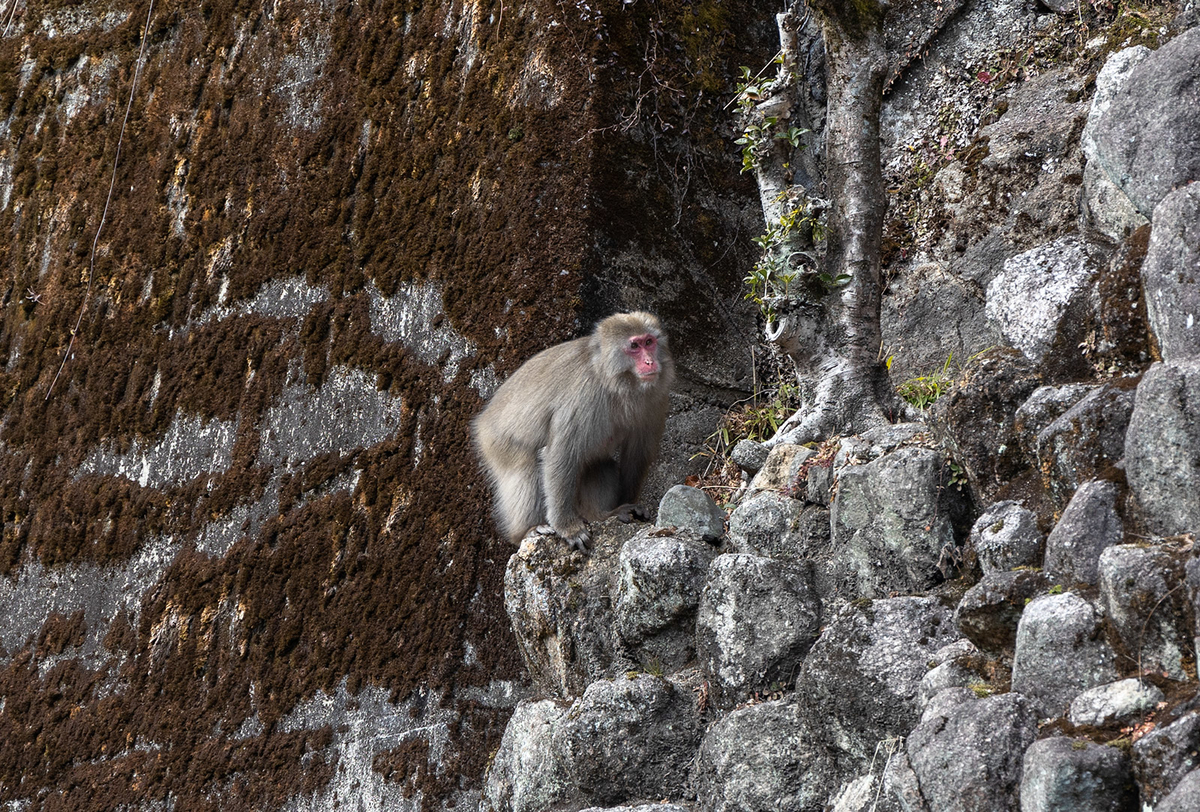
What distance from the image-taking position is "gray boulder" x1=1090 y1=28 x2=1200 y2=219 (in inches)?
106

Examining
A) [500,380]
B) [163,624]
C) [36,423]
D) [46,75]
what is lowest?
[163,624]

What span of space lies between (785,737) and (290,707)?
9.82ft

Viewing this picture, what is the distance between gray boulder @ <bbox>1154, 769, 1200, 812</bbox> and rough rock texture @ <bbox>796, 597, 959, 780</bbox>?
2.79 ft

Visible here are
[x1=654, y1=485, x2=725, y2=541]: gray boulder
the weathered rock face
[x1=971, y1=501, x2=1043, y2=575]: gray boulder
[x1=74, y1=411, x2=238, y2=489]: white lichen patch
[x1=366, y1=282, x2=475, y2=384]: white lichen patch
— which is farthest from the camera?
[x1=74, y1=411, x2=238, y2=489]: white lichen patch

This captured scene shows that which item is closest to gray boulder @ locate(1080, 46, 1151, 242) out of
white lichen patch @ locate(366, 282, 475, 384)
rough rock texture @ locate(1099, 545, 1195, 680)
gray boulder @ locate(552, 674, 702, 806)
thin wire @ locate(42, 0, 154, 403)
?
rough rock texture @ locate(1099, 545, 1195, 680)

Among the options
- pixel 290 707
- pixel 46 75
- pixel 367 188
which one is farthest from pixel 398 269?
pixel 46 75

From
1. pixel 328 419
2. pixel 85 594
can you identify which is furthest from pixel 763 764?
pixel 85 594

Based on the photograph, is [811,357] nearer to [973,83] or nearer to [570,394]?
[570,394]

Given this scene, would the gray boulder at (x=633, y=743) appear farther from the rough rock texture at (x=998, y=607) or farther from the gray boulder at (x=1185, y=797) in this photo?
the gray boulder at (x=1185, y=797)

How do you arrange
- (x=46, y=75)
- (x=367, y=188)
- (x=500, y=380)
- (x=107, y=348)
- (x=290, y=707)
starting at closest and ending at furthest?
(x=500, y=380), (x=290, y=707), (x=367, y=188), (x=107, y=348), (x=46, y=75)

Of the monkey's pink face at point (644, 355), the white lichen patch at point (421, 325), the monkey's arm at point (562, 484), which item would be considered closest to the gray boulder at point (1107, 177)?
the monkey's pink face at point (644, 355)

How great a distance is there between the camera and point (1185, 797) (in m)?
1.92

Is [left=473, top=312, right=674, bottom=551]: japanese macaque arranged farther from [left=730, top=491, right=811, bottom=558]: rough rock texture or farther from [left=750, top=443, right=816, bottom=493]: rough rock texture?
[left=730, top=491, right=811, bottom=558]: rough rock texture

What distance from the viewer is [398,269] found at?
220 inches
